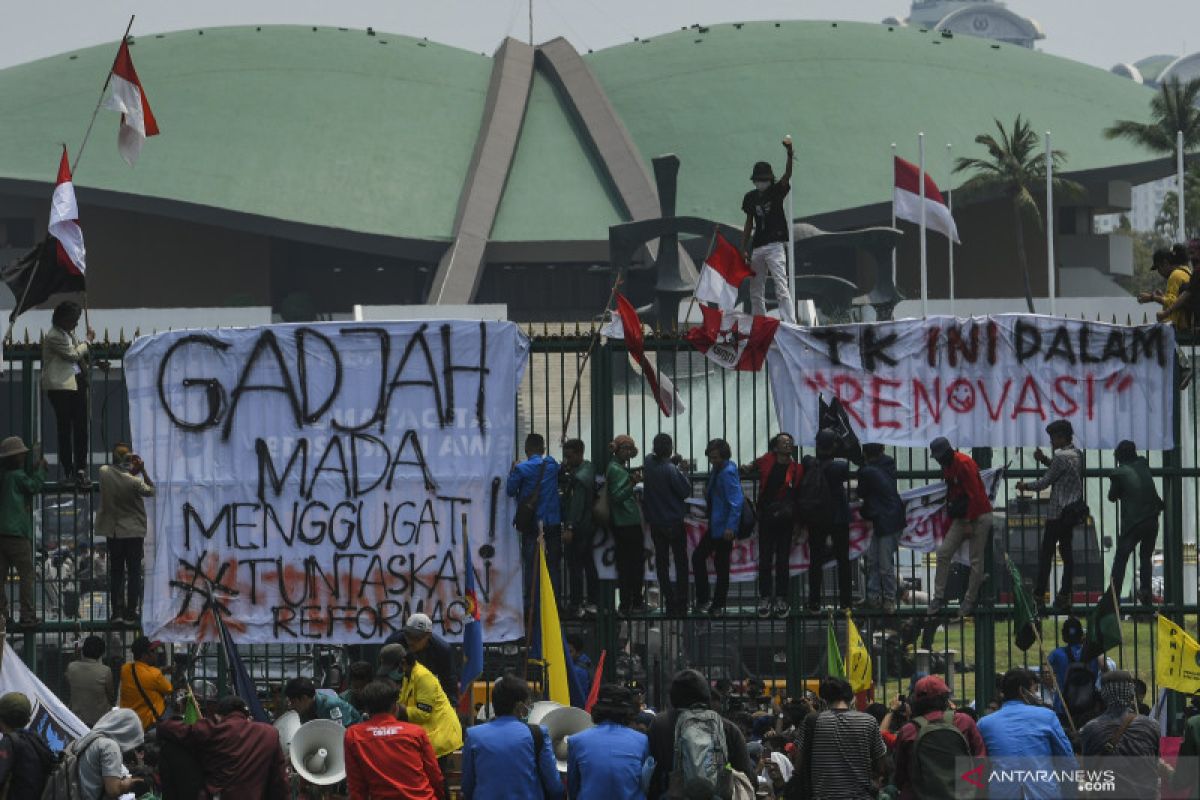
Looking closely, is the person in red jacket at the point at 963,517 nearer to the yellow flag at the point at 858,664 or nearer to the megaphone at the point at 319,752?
the yellow flag at the point at 858,664

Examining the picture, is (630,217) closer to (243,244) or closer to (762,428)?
(243,244)

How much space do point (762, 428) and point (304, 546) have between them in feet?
61.0

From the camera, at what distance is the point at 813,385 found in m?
15.8

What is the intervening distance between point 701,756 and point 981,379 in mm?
5833

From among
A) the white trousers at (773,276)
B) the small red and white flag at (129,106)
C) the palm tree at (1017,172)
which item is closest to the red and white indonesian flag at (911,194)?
the white trousers at (773,276)

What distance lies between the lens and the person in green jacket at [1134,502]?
15414 mm

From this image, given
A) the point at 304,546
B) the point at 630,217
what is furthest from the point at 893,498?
the point at 630,217

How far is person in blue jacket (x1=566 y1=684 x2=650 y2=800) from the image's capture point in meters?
10.9

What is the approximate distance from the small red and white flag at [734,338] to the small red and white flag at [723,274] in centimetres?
76

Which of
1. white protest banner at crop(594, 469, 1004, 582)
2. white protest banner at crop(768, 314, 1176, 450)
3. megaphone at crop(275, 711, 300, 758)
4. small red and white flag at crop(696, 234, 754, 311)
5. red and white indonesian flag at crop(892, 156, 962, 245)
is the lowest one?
megaphone at crop(275, 711, 300, 758)

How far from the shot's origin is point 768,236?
17578 mm

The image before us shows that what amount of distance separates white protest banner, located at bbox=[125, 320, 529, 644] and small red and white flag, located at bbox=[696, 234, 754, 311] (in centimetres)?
173

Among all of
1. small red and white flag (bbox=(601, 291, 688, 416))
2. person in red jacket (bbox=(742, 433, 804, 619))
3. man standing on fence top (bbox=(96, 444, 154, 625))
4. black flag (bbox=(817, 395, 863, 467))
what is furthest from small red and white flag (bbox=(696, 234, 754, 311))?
man standing on fence top (bbox=(96, 444, 154, 625))

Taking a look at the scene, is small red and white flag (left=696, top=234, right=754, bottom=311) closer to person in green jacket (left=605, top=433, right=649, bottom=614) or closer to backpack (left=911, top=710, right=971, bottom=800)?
person in green jacket (left=605, top=433, right=649, bottom=614)
